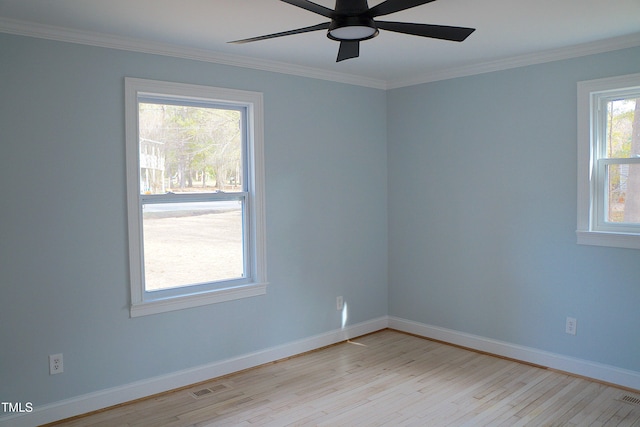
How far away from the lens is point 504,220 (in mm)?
4250

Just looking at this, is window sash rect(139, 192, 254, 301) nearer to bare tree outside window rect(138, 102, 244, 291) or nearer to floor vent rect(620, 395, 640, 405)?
bare tree outside window rect(138, 102, 244, 291)

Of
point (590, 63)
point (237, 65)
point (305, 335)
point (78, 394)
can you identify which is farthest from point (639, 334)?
point (78, 394)

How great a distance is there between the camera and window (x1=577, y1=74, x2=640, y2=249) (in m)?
3.62

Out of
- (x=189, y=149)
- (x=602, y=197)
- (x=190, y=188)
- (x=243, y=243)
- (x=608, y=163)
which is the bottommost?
(x=243, y=243)

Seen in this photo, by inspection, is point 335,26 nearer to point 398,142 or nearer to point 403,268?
point 398,142

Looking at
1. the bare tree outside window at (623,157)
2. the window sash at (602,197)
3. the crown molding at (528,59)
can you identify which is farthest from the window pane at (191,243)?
the bare tree outside window at (623,157)

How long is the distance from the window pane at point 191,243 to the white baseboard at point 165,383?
0.66 m

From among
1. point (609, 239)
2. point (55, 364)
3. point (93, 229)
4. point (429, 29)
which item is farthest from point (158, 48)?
point (609, 239)

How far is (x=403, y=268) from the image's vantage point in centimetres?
506

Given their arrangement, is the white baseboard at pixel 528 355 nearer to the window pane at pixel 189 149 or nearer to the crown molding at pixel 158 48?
the window pane at pixel 189 149

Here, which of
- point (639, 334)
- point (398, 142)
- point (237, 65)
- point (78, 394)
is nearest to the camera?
point (78, 394)

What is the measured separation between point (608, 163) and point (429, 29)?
223cm

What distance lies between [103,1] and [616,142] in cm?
354

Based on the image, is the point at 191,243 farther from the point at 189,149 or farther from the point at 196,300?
Result: the point at 189,149
